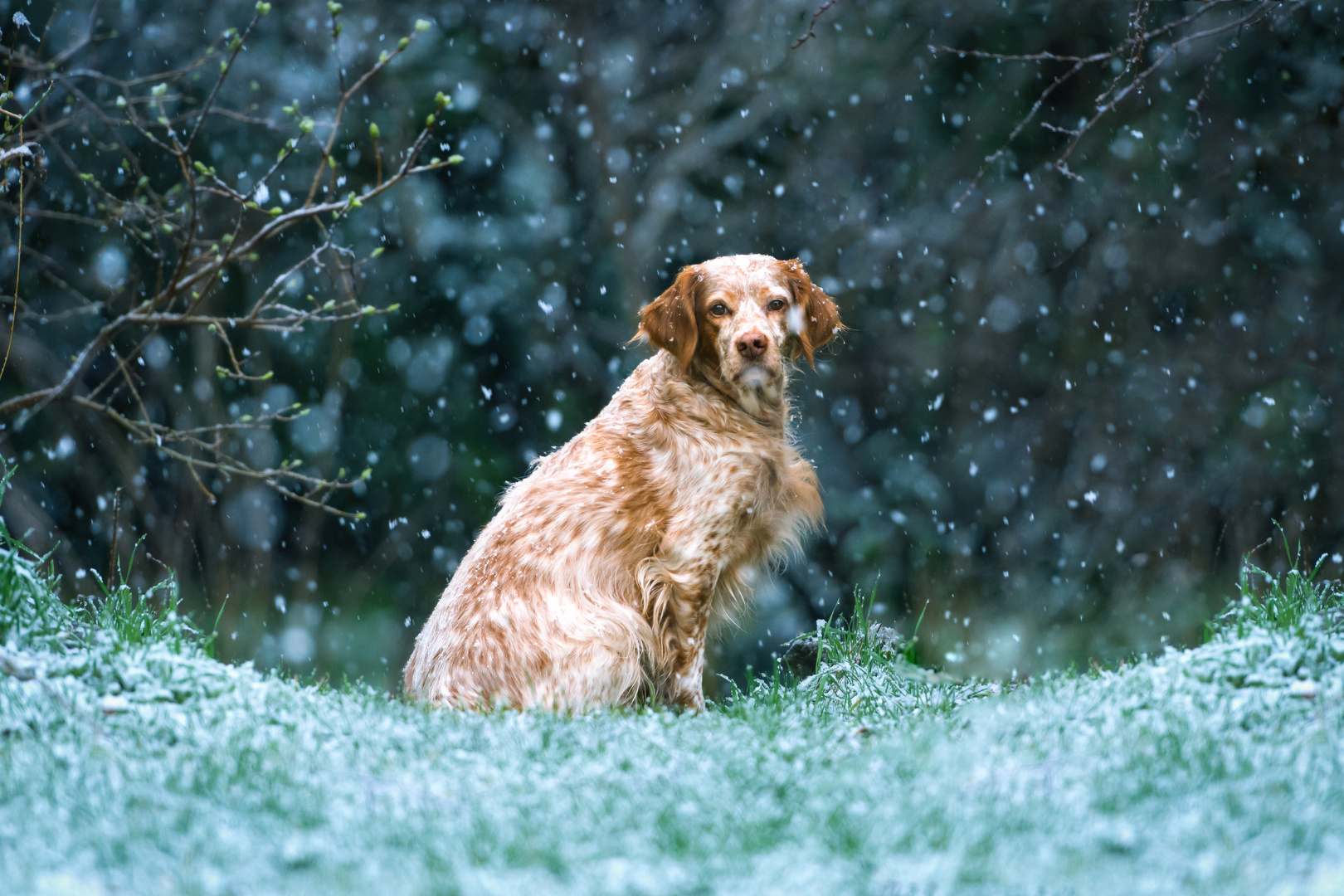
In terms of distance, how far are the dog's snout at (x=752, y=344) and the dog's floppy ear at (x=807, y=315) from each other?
26cm

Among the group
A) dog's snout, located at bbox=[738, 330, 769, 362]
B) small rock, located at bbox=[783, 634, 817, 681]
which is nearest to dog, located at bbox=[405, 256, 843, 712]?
dog's snout, located at bbox=[738, 330, 769, 362]

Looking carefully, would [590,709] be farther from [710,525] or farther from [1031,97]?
[1031,97]

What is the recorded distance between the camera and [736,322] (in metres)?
4.02

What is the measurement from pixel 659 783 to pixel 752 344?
193 centimetres

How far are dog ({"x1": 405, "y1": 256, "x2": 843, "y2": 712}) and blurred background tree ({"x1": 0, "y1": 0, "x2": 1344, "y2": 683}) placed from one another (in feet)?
8.94

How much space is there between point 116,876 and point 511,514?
2.26 m

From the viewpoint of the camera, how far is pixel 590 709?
359cm

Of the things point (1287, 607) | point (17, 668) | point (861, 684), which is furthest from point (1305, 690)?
point (17, 668)

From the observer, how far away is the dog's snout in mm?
3916

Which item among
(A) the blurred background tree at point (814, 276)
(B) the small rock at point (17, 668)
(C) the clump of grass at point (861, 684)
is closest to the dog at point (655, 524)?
(C) the clump of grass at point (861, 684)

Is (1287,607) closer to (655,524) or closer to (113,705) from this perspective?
(655,524)

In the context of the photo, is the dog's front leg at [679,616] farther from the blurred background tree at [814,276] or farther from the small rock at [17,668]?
the blurred background tree at [814,276]

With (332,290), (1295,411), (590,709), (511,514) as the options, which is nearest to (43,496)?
(332,290)

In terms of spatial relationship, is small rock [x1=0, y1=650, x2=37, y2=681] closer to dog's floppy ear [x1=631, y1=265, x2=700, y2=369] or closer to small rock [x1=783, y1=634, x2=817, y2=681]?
dog's floppy ear [x1=631, y1=265, x2=700, y2=369]
